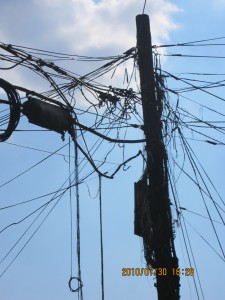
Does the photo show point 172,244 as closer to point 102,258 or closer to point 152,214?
point 152,214

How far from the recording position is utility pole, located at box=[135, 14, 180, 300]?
6488 mm

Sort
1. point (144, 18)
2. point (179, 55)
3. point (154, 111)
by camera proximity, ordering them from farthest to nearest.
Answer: point (179, 55) → point (144, 18) → point (154, 111)

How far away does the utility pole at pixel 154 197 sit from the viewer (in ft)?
21.3

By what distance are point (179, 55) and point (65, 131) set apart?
10.5 ft

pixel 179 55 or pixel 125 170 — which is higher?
pixel 179 55

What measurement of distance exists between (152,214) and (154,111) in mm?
1792

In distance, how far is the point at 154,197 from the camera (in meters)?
6.91

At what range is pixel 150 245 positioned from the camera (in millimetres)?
6883

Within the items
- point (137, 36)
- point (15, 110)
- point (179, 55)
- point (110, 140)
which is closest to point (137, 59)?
point (137, 36)

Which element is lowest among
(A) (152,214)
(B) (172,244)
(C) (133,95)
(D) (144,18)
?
(B) (172,244)

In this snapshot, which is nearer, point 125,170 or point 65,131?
point 65,131

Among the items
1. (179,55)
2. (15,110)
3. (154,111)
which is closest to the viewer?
(15,110)

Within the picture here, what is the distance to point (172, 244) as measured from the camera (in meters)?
6.74

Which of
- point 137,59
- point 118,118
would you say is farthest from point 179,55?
point 118,118
